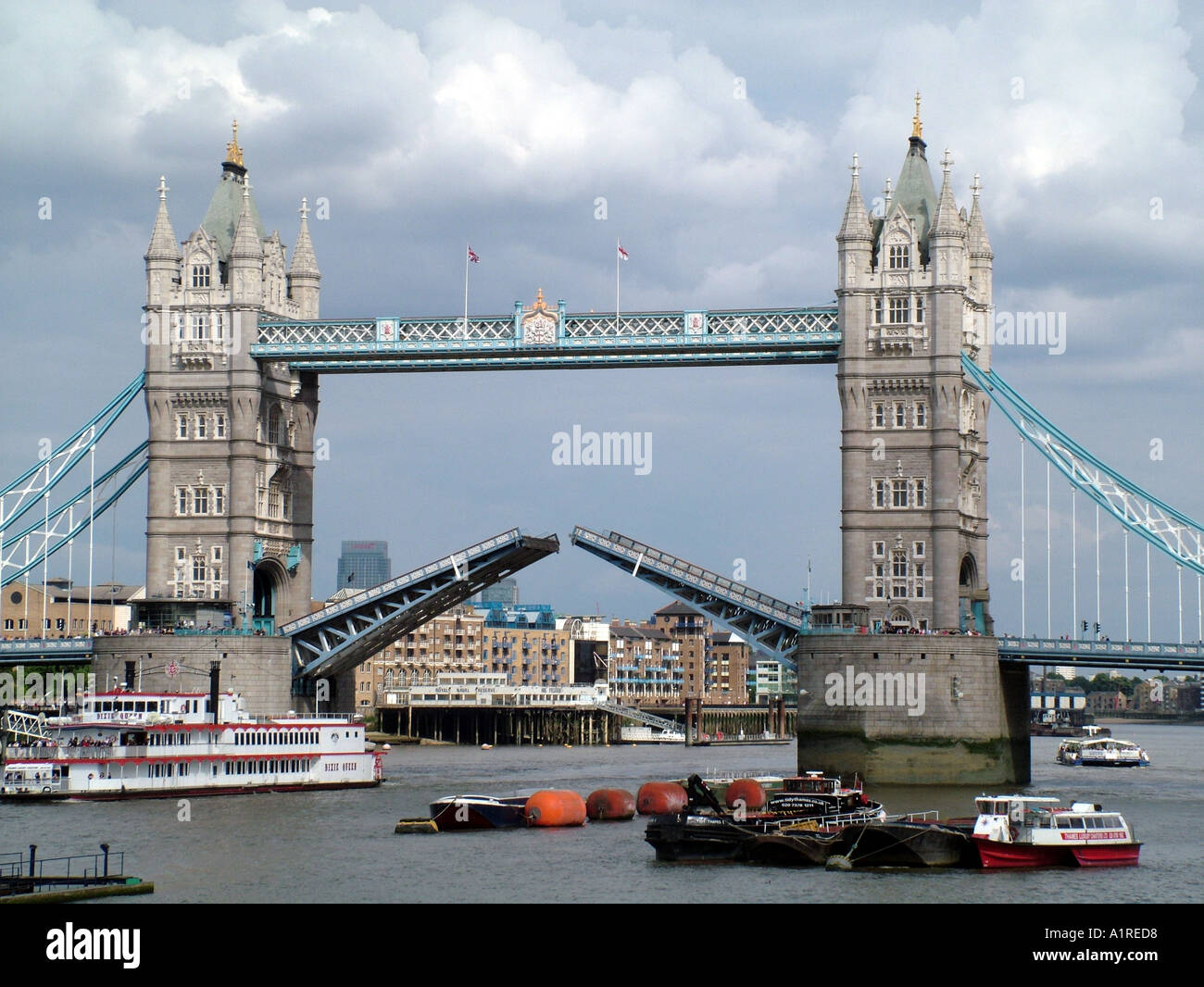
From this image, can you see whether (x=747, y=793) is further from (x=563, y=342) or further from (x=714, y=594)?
(x=563, y=342)

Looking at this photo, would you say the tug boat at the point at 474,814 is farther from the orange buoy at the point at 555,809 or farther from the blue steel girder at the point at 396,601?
the blue steel girder at the point at 396,601

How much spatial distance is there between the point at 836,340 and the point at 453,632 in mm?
96623

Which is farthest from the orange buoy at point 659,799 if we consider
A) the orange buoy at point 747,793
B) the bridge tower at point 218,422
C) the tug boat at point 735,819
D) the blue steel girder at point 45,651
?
the blue steel girder at point 45,651

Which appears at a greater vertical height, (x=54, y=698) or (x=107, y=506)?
(x=107, y=506)

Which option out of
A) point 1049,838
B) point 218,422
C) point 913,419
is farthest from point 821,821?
point 218,422

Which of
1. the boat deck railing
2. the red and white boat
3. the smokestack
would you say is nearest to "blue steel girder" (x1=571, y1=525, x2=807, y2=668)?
the smokestack

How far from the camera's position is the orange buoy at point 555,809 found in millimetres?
61688

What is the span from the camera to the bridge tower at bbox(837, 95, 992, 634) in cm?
7831

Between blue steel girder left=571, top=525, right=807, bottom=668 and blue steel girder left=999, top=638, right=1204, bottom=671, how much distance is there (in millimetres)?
8540

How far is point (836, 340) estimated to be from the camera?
80188mm

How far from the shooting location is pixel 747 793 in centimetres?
6400
